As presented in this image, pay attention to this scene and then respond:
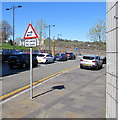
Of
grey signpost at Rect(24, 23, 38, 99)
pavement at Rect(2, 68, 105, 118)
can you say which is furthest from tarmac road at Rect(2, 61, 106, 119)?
grey signpost at Rect(24, 23, 38, 99)

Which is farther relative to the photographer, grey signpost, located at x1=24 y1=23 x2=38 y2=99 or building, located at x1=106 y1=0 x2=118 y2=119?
grey signpost, located at x1=24 y1=23 x2=38 y2=99

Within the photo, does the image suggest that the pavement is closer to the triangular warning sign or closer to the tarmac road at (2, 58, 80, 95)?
the tarmac road at (2, 58, 80, 95)

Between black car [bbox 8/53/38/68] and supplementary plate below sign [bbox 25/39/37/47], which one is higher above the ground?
supplementary plate below sign [bbox 25/39/37/47]

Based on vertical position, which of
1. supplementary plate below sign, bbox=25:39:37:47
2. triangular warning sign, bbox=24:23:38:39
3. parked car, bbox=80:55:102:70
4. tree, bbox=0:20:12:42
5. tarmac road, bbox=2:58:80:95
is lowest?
tarmac road, bbox=2:58:80:95

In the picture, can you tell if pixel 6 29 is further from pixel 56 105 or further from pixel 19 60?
pixel 56 105

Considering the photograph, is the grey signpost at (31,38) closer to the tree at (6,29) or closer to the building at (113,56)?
the building at (113,56)

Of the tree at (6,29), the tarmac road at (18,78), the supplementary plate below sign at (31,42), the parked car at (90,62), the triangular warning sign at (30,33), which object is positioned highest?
the tree at (6,29)

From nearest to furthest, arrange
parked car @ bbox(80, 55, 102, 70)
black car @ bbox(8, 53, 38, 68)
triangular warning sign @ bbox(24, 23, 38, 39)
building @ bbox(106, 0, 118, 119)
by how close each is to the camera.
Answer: building @ bbox(106, 0, 118, 119)
triangular warning sign @ bbox(24, 23, 38, 39)
black car @ bbox(8, 53, 38, 68)
parked car @ bbox(80, 55, 102, 70)

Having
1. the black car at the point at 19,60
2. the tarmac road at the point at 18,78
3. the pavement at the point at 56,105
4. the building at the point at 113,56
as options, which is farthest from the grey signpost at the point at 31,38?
the black car at the point at 19,60

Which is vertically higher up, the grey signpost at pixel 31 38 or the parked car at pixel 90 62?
the grey signpost at pixel 31 38

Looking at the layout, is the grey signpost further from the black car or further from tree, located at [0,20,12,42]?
tree, located at [0,20,12,42]

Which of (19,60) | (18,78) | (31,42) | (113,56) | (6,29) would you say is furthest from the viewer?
(6,29)

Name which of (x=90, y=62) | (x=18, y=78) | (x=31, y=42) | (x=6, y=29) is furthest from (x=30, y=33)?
(x=6, y=29)

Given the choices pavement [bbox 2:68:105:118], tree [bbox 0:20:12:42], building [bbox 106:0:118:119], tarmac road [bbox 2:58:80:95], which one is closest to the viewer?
building [bbox 106:0:118:119]
